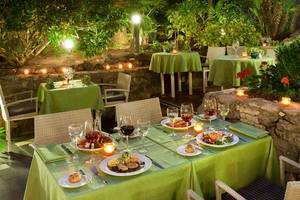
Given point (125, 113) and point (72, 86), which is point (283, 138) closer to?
point (125, 113)

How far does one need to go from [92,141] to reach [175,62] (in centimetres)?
452

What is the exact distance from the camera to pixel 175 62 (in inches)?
254

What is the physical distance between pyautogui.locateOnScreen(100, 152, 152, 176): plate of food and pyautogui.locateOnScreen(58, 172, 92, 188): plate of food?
0.12 m

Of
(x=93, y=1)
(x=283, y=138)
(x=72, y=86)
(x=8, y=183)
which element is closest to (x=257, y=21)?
(x=93, y=1)

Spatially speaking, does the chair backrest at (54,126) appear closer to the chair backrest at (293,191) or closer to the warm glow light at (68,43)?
the chair backrest at (293,191)

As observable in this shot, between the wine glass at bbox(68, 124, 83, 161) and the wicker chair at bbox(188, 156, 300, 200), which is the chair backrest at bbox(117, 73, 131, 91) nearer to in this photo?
the wine glass at bbox(68, 124, 83, 161)

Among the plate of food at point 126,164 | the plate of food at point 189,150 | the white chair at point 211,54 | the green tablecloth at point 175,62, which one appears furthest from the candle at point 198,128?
the white chair at point 211,54

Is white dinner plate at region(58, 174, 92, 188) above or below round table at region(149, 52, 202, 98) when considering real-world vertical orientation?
below

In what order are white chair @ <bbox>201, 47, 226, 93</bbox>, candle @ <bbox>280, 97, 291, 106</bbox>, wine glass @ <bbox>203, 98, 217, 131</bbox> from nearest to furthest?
1. wine glass @ <bbox>203, 98, 217, 131</bbox>
2. candle @ <bbox>280, 97, 291, 106</bbox>
3. white chair @ <bbox>201, 47, 226, 93</bbox>

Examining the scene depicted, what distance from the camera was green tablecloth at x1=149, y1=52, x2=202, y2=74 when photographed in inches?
254

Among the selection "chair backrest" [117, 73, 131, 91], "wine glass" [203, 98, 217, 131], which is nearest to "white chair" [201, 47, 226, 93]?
"chair backrest" [117, 73, 131, 91]

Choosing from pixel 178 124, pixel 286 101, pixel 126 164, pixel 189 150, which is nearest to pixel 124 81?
pixel 178 124

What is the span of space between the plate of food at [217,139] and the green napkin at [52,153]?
871mm

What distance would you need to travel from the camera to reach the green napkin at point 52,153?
1.96 meters
